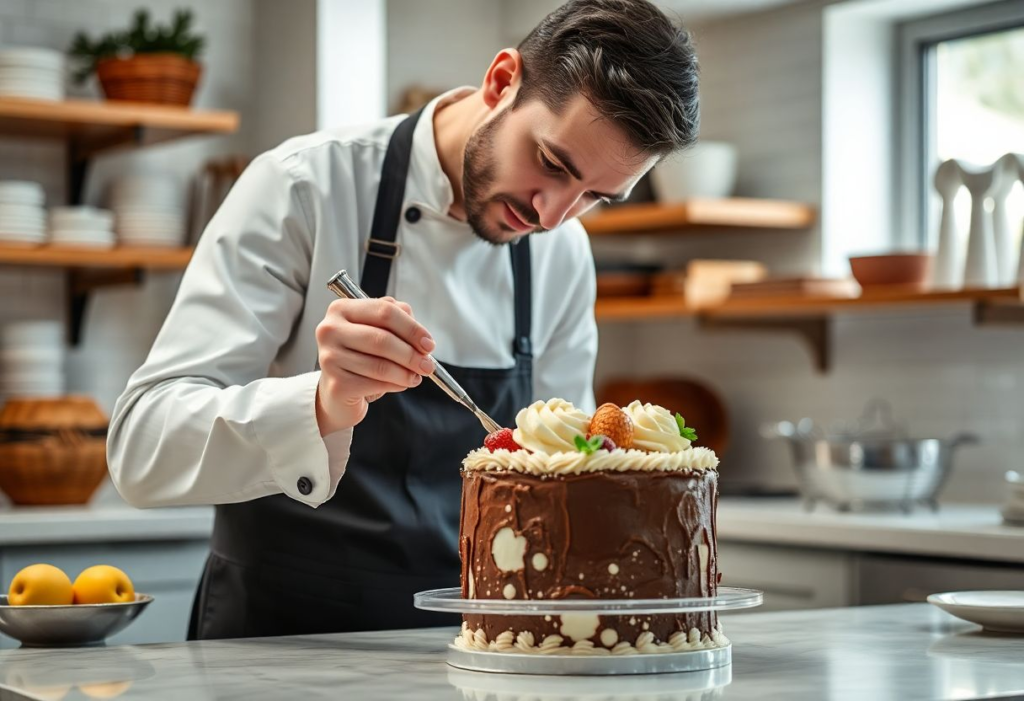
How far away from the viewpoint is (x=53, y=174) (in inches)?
157

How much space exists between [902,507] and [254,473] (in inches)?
79.6

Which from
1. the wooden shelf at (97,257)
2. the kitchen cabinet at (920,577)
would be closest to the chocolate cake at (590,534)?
the kitchen cabinet at (920,577)

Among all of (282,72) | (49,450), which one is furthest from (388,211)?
(282,72)

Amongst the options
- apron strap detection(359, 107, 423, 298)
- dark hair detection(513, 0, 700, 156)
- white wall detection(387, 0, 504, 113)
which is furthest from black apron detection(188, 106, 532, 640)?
white wall detection(387, 0, 504, 113)

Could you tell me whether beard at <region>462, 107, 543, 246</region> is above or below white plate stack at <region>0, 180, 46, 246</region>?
below

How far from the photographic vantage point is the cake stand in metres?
1.39

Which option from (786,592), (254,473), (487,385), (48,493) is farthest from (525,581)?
(48,493)

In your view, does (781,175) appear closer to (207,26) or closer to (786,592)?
(786,592)

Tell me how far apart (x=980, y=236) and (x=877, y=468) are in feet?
1.96

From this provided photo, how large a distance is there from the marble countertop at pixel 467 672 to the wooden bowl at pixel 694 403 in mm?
2425

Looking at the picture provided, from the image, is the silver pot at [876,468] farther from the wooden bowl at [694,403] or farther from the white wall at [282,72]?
the white wall at [282,72]

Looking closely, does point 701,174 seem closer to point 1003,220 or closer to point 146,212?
point 1003,220

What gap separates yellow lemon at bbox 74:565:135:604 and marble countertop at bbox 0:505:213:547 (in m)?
1.62

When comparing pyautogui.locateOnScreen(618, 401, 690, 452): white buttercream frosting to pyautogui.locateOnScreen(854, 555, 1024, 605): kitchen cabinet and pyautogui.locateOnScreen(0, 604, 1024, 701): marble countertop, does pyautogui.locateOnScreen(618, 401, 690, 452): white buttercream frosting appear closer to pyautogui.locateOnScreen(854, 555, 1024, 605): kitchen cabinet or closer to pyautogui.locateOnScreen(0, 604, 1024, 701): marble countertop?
pyautogui.locateOnScreen(0, 604, 1024, 701): marble countertop
